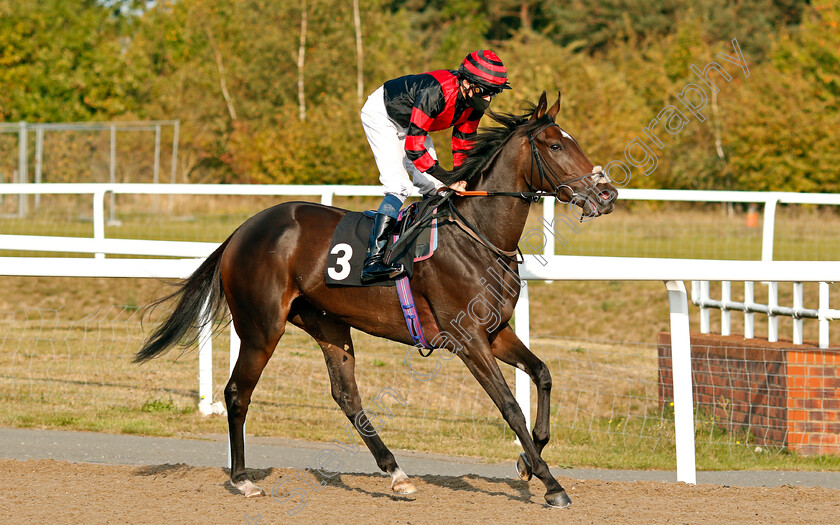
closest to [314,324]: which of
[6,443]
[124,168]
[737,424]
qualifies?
[6,443]

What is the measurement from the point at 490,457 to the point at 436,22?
4013 cm

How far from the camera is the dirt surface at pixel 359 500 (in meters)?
4.30

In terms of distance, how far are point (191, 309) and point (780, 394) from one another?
3956 mm

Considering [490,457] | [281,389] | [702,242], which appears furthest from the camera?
[702,242]

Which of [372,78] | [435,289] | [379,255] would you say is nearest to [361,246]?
[379,255]

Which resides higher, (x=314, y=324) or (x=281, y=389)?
(x=314, y=324)

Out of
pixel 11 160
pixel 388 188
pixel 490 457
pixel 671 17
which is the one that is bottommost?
pixel 490 457

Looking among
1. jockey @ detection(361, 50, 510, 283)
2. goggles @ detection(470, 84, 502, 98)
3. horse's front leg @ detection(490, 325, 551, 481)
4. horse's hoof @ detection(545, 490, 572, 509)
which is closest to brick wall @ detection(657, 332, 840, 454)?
horse's front leg @ detection(490, 325, 551, 481)

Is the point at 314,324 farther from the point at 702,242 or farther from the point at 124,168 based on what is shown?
the point at 124,168

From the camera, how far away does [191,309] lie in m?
5.46

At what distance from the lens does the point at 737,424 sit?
6.86 metres

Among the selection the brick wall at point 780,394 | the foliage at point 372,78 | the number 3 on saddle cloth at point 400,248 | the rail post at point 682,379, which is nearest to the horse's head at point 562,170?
the number 3 on saddle cloth at point 400,248

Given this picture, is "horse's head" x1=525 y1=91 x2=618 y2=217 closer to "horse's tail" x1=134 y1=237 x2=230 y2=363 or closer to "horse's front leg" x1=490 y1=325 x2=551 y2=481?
"horse's front leg" x1=490 y1=325 x2=551 y2=481

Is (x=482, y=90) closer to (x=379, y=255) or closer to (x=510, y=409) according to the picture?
(x=379, y=255)
